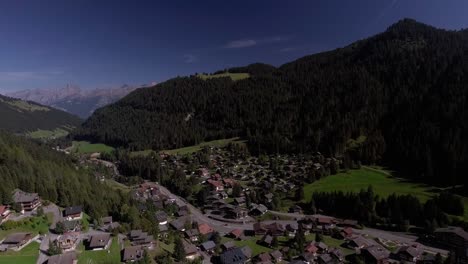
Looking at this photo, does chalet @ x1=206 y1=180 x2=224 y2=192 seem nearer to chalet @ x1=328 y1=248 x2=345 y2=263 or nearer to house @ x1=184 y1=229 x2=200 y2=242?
house @ x1=184 y1=229 x2=200 y2=242

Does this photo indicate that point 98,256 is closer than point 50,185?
Yes

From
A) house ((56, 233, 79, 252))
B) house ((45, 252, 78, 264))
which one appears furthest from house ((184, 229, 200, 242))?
house ((45, 252, 78, 264))

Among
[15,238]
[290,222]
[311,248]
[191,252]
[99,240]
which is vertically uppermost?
[15,238]

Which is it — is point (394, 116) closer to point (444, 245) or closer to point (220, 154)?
point (220, 154)

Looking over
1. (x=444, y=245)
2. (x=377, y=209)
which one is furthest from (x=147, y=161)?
(x=444, y=245)

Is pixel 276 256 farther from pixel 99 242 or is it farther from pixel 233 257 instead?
pixel 99 242

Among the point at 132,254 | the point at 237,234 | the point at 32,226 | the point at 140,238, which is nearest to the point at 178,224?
the point at 237,234
